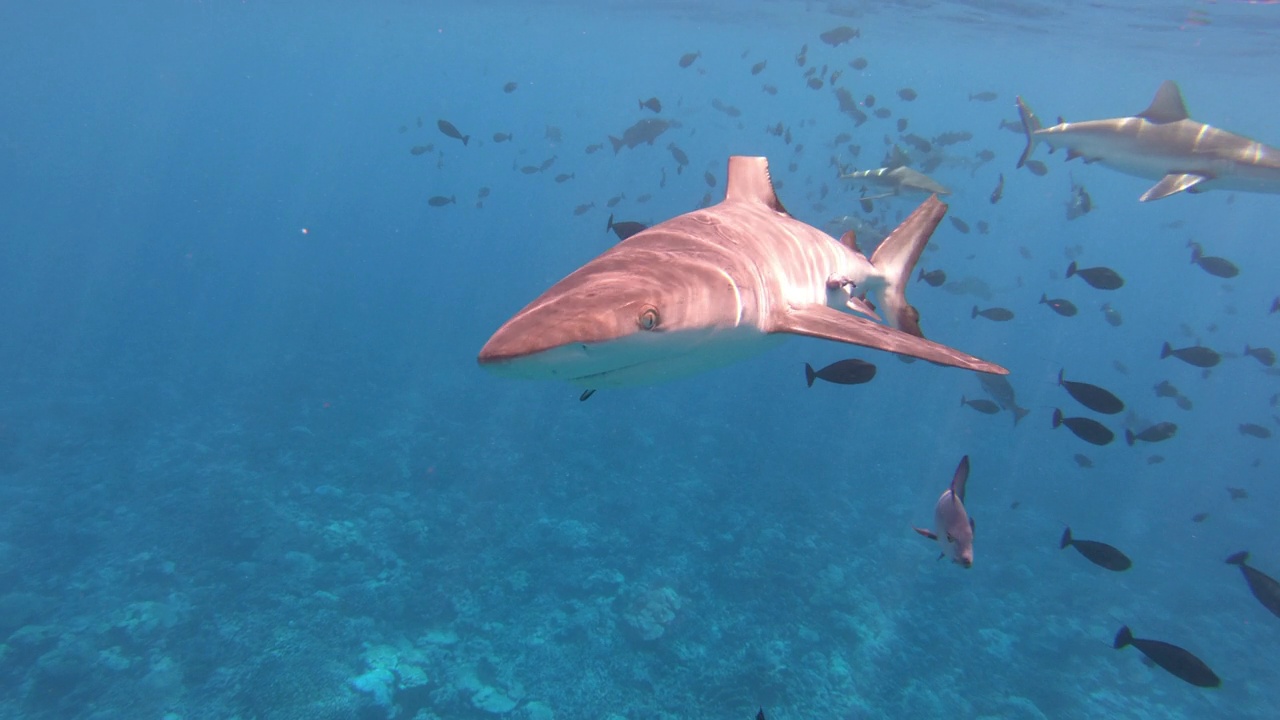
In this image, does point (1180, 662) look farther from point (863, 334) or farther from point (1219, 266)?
point (1219, 266)

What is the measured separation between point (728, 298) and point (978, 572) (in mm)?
12976

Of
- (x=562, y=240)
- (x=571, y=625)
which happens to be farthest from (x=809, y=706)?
(x=562, y=240)

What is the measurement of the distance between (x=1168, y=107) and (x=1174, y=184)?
1131 millimetres

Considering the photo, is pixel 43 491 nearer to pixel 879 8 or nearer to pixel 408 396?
pixel 408 396

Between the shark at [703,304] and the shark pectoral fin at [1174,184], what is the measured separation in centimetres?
476

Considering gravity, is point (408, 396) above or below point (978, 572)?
above

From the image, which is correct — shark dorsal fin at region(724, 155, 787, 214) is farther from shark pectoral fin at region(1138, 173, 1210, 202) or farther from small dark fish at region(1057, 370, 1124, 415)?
shark pectoral fin at region(1138, 173, 1210, 202)

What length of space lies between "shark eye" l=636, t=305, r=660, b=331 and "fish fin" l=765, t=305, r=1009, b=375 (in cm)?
104

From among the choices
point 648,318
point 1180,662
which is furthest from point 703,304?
point 1180,662

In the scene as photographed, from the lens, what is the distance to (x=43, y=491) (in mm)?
12508

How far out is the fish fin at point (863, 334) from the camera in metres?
Result: 2.64

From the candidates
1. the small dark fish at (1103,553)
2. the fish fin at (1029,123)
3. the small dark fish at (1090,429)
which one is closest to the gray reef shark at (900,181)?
the fish fin at (1029,123)

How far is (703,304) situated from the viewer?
246cm

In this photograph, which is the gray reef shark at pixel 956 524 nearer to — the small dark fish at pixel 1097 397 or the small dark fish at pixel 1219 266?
the small dark fish at pixel 1097 397
